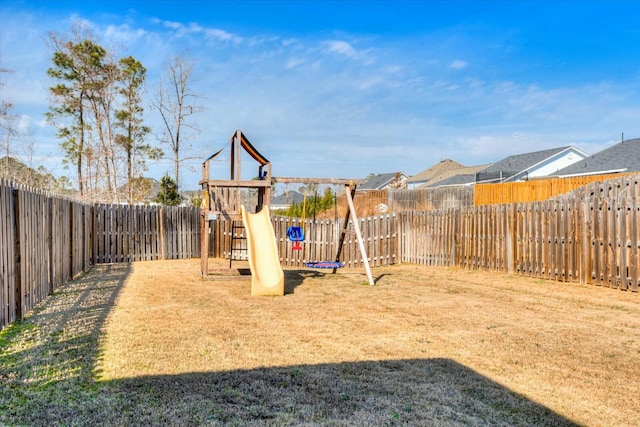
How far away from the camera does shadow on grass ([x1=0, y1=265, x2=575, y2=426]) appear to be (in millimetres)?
3318

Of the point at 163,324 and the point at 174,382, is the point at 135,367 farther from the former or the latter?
the point at 163,324

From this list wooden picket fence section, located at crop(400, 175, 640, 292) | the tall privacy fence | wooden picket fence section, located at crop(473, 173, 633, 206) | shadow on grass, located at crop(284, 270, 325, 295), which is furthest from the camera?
wooden picket fence section, located at crop(473, 173, 633, 206)

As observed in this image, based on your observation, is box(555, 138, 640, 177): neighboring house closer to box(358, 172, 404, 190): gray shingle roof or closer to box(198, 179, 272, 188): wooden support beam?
box(198, 179, 272, 188): wooden support beam

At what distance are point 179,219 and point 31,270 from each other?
34.2 feet

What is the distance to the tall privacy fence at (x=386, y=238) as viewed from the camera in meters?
6.72

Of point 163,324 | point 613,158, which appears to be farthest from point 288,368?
point 613,158

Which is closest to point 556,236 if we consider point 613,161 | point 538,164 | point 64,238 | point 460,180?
point 64,238

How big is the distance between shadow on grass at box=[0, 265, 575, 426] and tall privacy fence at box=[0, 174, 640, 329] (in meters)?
2.03

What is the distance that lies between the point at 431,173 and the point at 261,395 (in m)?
49.7

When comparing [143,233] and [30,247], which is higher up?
[30,247]

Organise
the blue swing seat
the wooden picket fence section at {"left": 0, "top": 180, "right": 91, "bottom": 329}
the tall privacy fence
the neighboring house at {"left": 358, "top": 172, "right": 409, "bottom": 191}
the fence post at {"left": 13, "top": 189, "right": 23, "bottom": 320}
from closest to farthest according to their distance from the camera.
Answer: the wooden picket fence section at {"left": 0, "top": 180, "right": 91, "bottom": 329}
the fence post at {"left": 13, "top": 189, "right": 23, "bottom": 320}
the tall privacy fence
the blue swing seat
the neighboring house at {"left": 358, "top": 172, "right": 409, "bottom": 191}

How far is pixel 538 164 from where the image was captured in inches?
1308

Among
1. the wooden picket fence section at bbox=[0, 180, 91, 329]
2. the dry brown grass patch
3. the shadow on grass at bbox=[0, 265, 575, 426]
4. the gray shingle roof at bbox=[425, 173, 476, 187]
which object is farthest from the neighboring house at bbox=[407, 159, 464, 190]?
the shadow on grass at bbox=[0, 265, 575, 426]

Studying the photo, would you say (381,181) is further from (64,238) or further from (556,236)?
(64,238)
